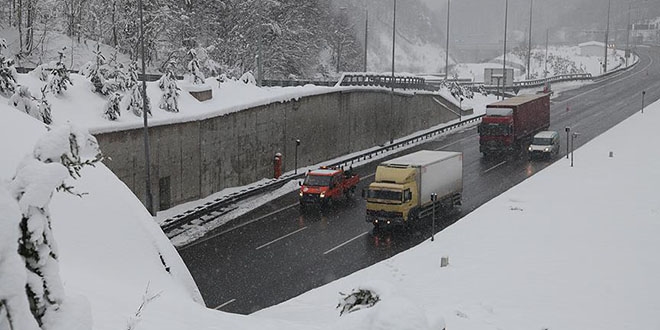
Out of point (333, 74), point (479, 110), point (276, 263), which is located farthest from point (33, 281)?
point (333, 74)

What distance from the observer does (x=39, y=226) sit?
20.9 ft

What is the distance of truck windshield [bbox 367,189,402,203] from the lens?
1328 inches

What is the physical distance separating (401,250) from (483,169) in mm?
19184

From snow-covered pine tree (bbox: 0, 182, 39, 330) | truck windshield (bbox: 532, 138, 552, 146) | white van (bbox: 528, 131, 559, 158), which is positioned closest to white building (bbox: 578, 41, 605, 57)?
white van (bbox: 528, 131, 559, 158)

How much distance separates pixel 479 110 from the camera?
79.1 metres

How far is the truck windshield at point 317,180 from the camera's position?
39.6 meters

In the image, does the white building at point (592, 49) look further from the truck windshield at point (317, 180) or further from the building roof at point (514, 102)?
the truck windshield at point (317, 180)

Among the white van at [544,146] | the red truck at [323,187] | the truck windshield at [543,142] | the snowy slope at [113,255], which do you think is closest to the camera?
the snowy slope at [113,255]

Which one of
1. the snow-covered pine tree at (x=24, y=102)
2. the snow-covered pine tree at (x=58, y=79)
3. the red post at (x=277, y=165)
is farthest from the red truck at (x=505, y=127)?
the snow-covered pine tree at (x=24, y=102)

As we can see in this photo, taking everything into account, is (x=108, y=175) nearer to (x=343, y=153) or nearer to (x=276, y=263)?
(x=276, y=263)

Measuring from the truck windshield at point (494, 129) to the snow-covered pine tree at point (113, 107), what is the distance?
2658 cm

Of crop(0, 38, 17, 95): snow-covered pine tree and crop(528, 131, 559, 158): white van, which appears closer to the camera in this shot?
crop(0, 38, 17, 95): snow-covered pine tree

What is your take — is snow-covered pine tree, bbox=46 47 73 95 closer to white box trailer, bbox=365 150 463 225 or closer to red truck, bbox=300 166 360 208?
red truck, bbox=300 166 360 208

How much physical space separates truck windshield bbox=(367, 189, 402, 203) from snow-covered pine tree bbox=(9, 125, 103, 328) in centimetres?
2736
